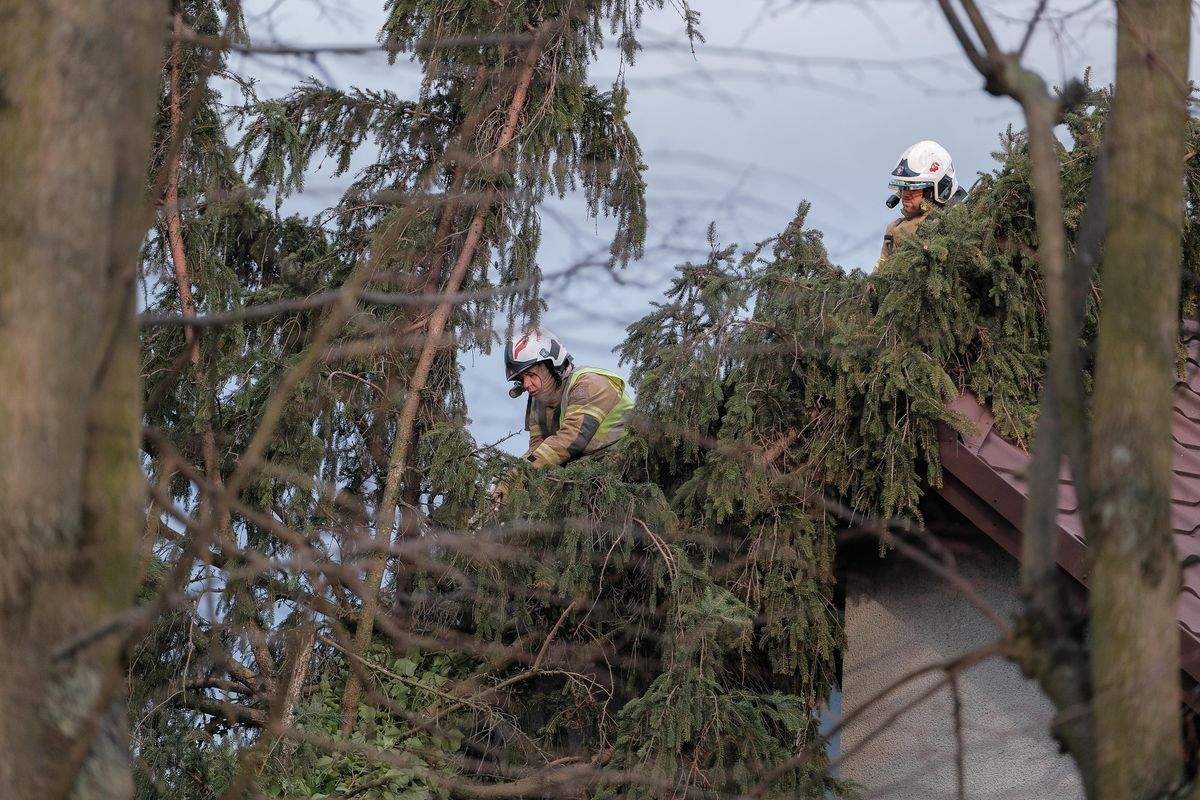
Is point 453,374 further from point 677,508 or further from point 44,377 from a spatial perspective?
point 44,377

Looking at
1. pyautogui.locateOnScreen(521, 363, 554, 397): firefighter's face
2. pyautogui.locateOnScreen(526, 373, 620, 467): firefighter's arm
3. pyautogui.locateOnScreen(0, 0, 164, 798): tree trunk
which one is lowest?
pyautogui.locateOnScreen(0, 0, 164, 798): tree trunk

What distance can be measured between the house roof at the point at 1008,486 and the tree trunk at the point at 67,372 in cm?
417

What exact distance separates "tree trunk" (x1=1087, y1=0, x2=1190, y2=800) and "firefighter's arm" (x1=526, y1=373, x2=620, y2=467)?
249 inches

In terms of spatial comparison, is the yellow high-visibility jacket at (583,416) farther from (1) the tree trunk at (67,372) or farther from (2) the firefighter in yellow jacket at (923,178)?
(1) the tree trunk at (67,372)

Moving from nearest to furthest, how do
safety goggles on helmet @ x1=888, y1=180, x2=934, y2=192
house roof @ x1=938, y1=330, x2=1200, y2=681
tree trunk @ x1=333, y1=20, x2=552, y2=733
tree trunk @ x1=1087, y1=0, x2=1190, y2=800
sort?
1. tree trunk @ x1=1087, y1=0, x2=1190, y2=800
2. house roof @ x1=938, y1=330, x2=1200, y2=681
3. tree trunk @ x1=333, y1=20, x2=552, y2=733
4. safety goggles on helmet @ x1=888, y1=180, x2=934, y2=192

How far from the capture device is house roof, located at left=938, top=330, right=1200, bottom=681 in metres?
5.80

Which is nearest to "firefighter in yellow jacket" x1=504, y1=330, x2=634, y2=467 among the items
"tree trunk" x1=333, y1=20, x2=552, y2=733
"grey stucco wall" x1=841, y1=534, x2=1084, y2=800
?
"tree trunk" x1=333, y1=20, x2=552, y2=733

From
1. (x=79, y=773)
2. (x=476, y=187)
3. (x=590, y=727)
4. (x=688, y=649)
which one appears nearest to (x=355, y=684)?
(x=590, y=727)

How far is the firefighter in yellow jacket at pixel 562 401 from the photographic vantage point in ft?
30.1

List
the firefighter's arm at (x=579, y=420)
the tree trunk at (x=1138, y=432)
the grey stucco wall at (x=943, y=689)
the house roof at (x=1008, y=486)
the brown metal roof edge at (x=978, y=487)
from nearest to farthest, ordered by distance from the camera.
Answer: the tree trunk at (x=1138, y=432) < the house roof at (x=1008, y=486) < the brown metal roof edge at (x=978, y=487) < the grey stucco wall at (x=943, y=689) < the firefighter's arm at (x=579, y=420)

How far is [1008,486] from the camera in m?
6.15

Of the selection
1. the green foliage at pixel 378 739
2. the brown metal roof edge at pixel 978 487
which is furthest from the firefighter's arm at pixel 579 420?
the brown metal roof edge at pixel 978 487

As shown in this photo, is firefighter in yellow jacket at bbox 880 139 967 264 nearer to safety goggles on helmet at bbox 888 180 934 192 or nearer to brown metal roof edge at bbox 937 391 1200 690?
safety goggles on helmet at bbox 888 180 934 192

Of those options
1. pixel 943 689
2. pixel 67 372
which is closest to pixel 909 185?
pixel 943 689
